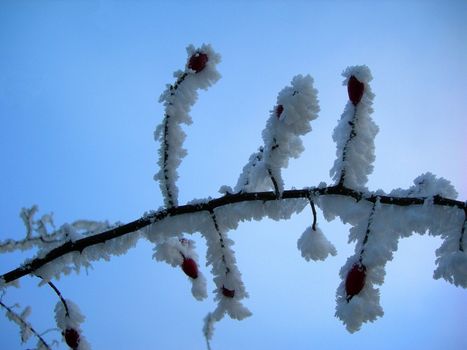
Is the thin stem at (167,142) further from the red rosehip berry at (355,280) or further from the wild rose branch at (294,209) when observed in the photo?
the red rosehip berry at (355,280)

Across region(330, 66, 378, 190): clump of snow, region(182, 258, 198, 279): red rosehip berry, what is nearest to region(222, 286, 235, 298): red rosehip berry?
region(182, 258, 198, 279): red rosehip berry

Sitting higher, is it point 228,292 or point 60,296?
point 60,296

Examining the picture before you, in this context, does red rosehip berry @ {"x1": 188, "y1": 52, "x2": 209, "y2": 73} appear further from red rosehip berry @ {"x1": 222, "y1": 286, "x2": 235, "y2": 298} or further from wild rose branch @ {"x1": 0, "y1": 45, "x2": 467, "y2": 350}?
red rosehip berry @ {"x1": 222, "y1": 286, "x2": 235, "y2": 298}

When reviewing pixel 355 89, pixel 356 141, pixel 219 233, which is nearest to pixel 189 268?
pixel 219 233

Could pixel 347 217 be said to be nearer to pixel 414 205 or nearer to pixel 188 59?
pixel 414 205

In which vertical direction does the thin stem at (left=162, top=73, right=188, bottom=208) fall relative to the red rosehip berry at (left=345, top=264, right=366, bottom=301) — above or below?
above

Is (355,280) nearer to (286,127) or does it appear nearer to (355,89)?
(286,127)
